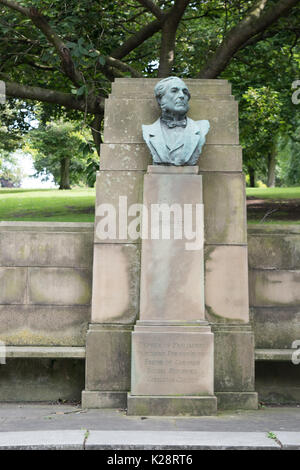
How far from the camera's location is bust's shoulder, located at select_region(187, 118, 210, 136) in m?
6.84

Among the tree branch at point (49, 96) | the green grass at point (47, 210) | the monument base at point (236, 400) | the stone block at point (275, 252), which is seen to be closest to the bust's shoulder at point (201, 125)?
the stone block at point (275, 252)

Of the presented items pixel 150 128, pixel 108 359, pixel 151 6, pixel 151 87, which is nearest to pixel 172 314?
pixel 108 359

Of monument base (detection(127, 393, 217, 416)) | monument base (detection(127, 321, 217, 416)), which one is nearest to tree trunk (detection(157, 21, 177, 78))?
monument base (detection(127, 321, 217, 416))

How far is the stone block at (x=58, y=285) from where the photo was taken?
23.7 feet

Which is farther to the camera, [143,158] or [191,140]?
[143,158]

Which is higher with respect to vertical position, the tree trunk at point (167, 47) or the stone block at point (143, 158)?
the tree trunk at point (167, 47)

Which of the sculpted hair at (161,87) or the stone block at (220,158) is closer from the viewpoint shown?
the sculpted hair at (161,87)

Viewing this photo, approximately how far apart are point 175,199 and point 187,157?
22.0 inches

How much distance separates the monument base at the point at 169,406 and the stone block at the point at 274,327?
55.5 inches

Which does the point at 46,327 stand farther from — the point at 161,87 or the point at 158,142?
the point at 161,87

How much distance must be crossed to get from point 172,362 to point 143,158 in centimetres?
268

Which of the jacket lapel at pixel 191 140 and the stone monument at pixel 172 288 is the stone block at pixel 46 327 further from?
the jacket lapel at pixel 191 140

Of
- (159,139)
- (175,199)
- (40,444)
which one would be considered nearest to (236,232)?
(175,199)

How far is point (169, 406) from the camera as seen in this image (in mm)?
6215
